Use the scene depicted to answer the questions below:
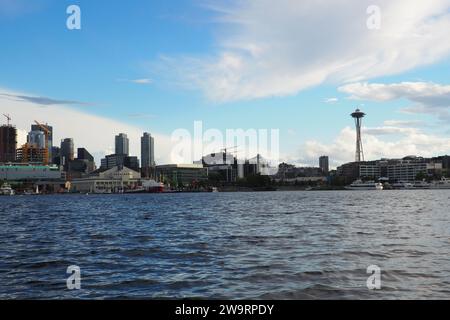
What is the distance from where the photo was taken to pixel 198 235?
36.0 meters

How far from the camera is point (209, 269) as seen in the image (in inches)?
841

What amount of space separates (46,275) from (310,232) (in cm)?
2105

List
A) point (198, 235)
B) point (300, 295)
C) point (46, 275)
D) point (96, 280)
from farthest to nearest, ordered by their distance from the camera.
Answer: point (198, 235)
point (46, 275)
point (96, 280)
point (300, 295)

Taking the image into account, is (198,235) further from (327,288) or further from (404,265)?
(327,288)

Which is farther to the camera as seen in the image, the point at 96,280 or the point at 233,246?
the point at 233,246

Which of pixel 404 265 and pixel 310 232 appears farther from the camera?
pixel 310 232
